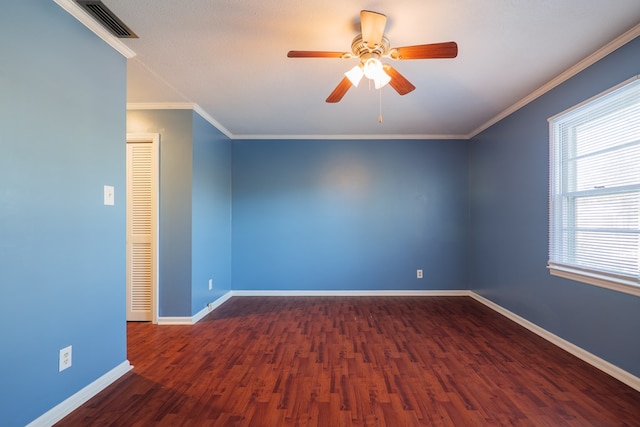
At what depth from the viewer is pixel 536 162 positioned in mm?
2979

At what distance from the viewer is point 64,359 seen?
1721 millimetres

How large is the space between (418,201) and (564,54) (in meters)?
2.50

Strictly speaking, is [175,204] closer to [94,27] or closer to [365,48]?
[94,27]

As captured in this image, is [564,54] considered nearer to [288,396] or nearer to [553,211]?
[553,211]

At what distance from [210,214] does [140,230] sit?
79 cm

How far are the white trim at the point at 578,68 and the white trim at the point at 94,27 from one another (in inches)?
139

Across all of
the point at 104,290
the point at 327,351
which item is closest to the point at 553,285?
the point at 327,351

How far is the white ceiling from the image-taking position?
1.77m

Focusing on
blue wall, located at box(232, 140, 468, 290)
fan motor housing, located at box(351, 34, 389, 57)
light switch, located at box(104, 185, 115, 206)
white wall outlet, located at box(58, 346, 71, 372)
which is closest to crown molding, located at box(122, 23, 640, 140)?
blue wall, located at box(232, 140, 468, 290)

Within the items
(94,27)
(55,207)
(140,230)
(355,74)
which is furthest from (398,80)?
(140,230)

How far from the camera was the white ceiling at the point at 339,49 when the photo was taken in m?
1.77

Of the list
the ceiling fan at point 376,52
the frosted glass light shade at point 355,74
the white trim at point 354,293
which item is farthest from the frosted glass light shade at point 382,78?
the white trim at point 354,293

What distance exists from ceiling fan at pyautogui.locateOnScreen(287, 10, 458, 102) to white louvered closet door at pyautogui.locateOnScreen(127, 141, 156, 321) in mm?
2391

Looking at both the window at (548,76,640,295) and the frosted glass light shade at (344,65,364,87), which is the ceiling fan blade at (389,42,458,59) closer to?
the frosted glass light shade at (344,65,364,87)
